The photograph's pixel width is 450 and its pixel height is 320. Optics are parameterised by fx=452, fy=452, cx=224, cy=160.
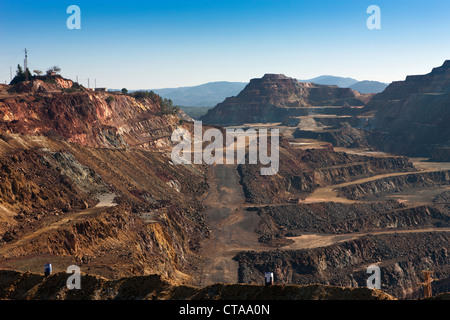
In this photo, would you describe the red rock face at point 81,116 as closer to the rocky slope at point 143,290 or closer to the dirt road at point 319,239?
the dirt road at point 319,239

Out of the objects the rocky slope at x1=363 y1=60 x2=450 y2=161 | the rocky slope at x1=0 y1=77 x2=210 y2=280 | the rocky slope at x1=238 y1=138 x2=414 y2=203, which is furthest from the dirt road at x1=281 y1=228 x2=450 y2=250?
the rocky slope at x1=363 y1=60 x2=450 y2=161

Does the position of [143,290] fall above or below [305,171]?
above

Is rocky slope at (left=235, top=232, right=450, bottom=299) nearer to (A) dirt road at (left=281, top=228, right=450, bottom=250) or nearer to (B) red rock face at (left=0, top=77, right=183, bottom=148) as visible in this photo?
(A) dirt road at (left=281, top=228, right=450, bottom=250)

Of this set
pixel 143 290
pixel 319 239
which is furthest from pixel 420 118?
pixel 143 290

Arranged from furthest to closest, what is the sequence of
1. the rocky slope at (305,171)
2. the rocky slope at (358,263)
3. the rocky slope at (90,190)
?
the rocky slope at (305,171)
the rocky slope at (358,263)
the rocky slope at (90,190)

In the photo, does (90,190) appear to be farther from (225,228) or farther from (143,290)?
(143,290)

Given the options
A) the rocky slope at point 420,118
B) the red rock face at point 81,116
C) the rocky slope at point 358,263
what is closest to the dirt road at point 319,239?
the rocky slope at point 358,263

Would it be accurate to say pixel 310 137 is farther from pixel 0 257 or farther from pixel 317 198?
pixel 0 257
